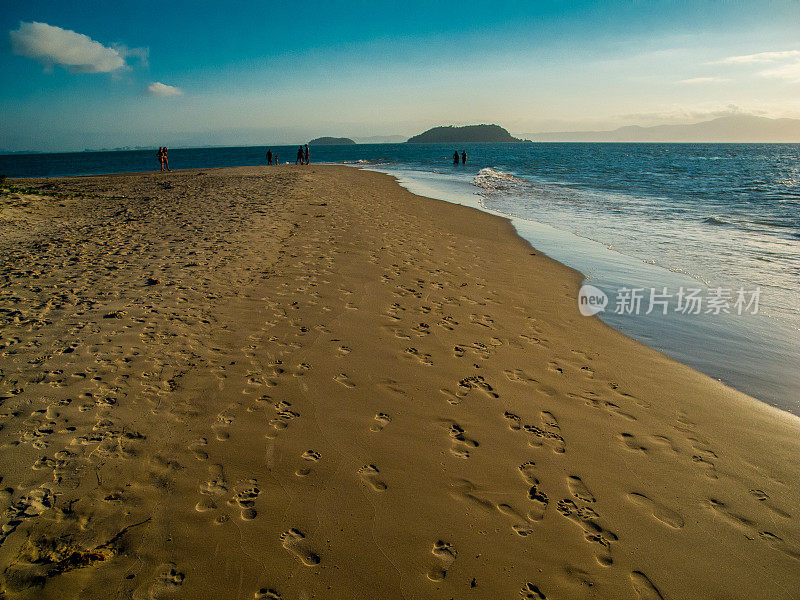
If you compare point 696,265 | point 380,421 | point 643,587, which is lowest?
point 643,587

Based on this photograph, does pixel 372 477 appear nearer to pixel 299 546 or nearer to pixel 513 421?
pixel 299 546

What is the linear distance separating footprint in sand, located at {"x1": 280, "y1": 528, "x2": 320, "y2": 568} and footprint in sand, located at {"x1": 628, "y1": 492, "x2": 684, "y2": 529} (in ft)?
8.97

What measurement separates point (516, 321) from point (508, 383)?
2032mm

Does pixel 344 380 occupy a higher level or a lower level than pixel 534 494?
higher

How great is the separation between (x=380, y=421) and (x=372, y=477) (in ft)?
2.48

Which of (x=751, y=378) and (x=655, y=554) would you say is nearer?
(x=655, y=554)

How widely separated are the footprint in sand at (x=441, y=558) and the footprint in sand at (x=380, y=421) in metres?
1.35

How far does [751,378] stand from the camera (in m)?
5.53

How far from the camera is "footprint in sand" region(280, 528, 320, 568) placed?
2.78 meters

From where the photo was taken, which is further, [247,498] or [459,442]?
[459,442]

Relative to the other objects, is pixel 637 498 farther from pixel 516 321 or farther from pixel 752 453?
pixel 516 321

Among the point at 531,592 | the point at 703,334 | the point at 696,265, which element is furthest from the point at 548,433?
the point at 696,265

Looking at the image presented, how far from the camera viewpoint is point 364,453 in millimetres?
3775

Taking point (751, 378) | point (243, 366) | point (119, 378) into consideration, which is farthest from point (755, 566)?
point (119, 378)
